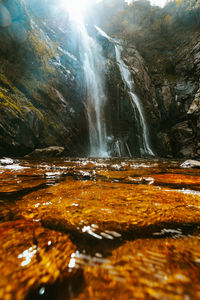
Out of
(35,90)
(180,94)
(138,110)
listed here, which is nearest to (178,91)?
(180,94)

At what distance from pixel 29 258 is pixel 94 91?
15236 millimetres

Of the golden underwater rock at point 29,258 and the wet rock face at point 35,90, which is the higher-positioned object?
the wet rock face at point 35,90

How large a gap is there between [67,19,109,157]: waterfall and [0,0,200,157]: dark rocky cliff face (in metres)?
0.76

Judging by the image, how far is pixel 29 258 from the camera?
1.98 ft

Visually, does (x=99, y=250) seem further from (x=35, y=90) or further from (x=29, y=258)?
(x=35, y=90)

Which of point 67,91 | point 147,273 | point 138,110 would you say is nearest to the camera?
point 147,273

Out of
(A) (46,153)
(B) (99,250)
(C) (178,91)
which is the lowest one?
(B) (99,250)

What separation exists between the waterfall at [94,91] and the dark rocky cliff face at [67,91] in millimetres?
757

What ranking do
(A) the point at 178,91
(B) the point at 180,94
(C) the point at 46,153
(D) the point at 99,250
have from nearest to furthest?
(D) the point at 99,250, (C) the point at 46,153, (B) the point at 180,94, (A) the point at 178,91

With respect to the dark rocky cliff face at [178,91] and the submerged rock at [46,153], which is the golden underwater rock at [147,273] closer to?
the submerged rock at [46,153]

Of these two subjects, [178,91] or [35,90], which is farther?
[178,91]

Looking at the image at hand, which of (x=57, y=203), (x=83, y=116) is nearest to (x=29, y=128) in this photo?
(x=83, y=116)

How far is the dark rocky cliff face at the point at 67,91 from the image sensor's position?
838cm

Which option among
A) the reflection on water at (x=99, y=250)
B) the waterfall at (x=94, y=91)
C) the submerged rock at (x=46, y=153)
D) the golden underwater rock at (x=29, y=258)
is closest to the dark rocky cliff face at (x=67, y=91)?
the submerged rock at (x=46, y=153)
